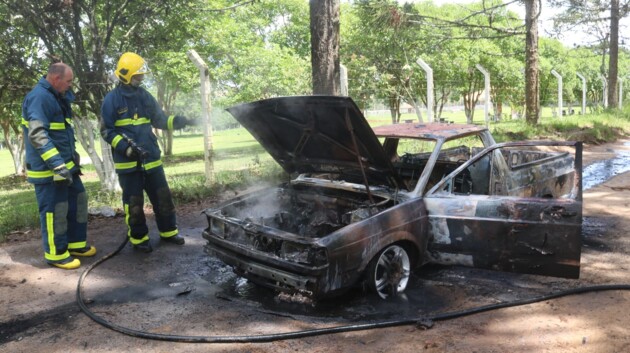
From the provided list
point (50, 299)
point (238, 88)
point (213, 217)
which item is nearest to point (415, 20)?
point (238, 88)

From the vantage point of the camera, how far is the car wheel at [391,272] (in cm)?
411

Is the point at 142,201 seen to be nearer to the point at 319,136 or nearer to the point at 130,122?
the point at 130,122

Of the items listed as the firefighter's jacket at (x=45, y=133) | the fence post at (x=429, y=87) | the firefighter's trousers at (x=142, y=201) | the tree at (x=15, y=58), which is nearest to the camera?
the firefighter's jacket at (x=45, y=133)

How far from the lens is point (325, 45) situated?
7.48m

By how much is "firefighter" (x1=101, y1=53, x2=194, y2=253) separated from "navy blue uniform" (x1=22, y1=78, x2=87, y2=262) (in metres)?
0.42

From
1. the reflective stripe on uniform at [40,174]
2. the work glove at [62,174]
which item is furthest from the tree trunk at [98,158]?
the work glove at [62,174]

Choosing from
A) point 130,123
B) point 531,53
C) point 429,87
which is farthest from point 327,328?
point 531,53

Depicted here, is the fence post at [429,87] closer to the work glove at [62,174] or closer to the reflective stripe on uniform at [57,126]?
the reflective stripe on uniform at [57,126]

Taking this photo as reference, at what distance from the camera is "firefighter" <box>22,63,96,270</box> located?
15.5ft

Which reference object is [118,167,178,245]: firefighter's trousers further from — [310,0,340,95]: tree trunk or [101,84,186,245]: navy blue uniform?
[310,0,340,95]: tree trunk

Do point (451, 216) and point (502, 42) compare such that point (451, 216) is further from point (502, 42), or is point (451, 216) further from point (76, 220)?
point (502, 42)

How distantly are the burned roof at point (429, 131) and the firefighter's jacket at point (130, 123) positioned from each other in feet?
8.13

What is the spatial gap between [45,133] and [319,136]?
279cm

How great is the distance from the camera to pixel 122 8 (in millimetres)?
9945
